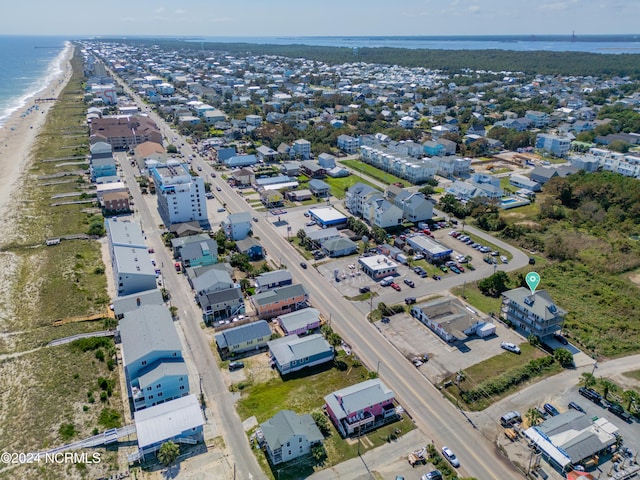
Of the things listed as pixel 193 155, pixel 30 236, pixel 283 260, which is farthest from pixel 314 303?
pixel 193 155

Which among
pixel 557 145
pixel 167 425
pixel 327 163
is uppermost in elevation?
pixel 557 145

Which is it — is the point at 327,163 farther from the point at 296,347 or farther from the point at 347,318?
the point at 296,347

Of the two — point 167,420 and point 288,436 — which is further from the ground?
point 288,436

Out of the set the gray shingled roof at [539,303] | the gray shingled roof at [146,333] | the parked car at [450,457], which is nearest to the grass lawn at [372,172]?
the gray shingled roof at [539,303]

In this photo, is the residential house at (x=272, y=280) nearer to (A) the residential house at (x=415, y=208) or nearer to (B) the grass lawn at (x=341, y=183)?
(A) the residential house at (x=415, y=208)

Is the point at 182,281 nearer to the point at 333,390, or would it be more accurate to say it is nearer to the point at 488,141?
the point at 333,390

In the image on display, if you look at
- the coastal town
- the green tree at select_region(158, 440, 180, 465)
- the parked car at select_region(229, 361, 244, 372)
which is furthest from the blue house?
the green tree at select_region(158, 440, 180, 465)

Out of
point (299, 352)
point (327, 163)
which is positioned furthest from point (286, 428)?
point (327, 163)
